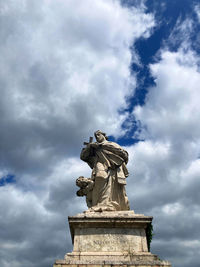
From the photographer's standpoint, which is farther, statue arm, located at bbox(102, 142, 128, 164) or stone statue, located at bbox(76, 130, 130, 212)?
statue arm, located at bbox(102, 142, 128, 164)

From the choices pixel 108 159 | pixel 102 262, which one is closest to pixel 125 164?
pixel 108 159

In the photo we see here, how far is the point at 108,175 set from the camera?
1052 centimetres

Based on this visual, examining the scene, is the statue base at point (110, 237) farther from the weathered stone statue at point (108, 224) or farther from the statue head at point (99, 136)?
the statue head at point (99, 136)

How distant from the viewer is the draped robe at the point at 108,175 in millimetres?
10055

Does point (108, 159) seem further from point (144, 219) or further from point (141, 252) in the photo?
point (141, 252)

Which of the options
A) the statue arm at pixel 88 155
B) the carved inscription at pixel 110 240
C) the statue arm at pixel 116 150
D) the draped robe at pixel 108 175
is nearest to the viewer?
the carved inscription at pixel 110 240

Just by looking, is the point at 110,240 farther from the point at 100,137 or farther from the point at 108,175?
the point at 100,137

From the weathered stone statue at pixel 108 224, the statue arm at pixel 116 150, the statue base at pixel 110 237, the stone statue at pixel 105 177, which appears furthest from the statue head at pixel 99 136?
the statue base at pixel 110 237

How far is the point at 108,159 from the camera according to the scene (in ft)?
35.6

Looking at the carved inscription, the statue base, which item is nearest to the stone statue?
the statue base

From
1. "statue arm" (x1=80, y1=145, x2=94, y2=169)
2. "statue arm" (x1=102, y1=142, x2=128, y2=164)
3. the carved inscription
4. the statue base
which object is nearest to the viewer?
the statue base

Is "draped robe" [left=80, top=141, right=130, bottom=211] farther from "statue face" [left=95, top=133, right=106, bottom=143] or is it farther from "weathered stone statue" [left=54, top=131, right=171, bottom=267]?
"statue face" [left=95, top=133, right=106, bottom=143]

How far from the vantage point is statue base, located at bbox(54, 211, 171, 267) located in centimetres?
822

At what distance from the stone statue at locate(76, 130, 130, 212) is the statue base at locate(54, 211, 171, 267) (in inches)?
25.1
